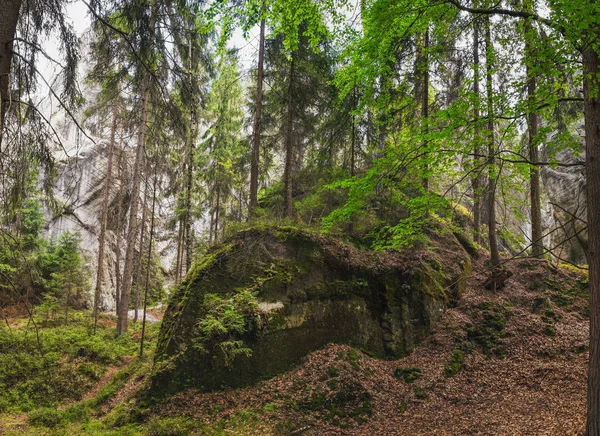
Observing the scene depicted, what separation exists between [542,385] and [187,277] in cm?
838

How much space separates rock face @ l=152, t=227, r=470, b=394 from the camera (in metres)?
7.77

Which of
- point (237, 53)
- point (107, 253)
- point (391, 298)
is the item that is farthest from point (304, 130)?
point (107, 253)

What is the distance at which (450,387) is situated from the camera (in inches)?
306

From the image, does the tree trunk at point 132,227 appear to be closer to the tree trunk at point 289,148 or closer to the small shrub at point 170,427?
the tree trunk at point 289,148

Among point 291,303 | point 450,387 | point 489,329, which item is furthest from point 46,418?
point 489,329

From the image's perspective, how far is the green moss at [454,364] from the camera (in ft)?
27.1

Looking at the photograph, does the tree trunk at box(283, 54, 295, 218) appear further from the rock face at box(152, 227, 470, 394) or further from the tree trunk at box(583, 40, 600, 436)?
the tree trunk at box(583, 40, 600, 436)

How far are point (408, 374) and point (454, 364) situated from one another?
3.80ft

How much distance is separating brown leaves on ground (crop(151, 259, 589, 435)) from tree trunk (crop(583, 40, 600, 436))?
1.62 meters

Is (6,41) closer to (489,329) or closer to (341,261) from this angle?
(341,261)

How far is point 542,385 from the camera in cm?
712

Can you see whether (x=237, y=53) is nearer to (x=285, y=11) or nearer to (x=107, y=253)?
(x=285, y=11)

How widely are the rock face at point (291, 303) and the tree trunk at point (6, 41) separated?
18.5 ft

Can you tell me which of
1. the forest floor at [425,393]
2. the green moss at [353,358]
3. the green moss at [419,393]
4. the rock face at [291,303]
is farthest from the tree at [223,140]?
the green moss at [419,393]
